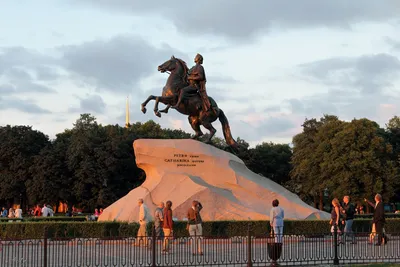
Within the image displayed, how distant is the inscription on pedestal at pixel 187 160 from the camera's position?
87.6 ft

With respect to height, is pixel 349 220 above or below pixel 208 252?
above

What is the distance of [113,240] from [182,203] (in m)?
9.18

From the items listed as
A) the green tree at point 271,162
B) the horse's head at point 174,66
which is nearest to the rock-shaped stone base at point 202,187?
the horse's head at point 174,66

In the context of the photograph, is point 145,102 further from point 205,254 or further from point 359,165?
point 359,165

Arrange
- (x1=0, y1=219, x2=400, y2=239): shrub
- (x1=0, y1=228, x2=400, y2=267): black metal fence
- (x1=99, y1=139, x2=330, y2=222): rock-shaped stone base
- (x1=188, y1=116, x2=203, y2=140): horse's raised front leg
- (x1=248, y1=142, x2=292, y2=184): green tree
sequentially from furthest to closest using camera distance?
(x1=248, y1=142, x2=292, y2=184): green tree
(x1=188, y1=116, x2=203, y2=140): horse's raised front leg
(x1=99, y1=139, x2=330, y2=222): rock-shaped stone base
(x1=0, y1=219, x2=400, y2=239): shrub
(x1=0, y1=228, x2=400, y2=267): black metal fence

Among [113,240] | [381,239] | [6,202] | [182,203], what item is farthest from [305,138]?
[113,240]

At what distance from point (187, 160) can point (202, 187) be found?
1692 mm

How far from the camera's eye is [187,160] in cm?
2675

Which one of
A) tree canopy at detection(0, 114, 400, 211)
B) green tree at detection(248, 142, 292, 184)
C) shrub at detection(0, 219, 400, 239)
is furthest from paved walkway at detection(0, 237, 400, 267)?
green tree at detection(248, 142, 292, 184)

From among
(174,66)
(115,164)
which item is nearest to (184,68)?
(174,66)

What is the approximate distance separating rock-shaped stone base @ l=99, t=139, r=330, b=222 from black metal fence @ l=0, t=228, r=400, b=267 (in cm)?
708

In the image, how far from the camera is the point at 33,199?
50469mm

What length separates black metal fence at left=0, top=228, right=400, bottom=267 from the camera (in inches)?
629

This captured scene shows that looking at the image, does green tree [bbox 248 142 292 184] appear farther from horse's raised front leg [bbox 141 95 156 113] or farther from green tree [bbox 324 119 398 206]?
horse's raised front leg [bbox 141 95 156 113]
